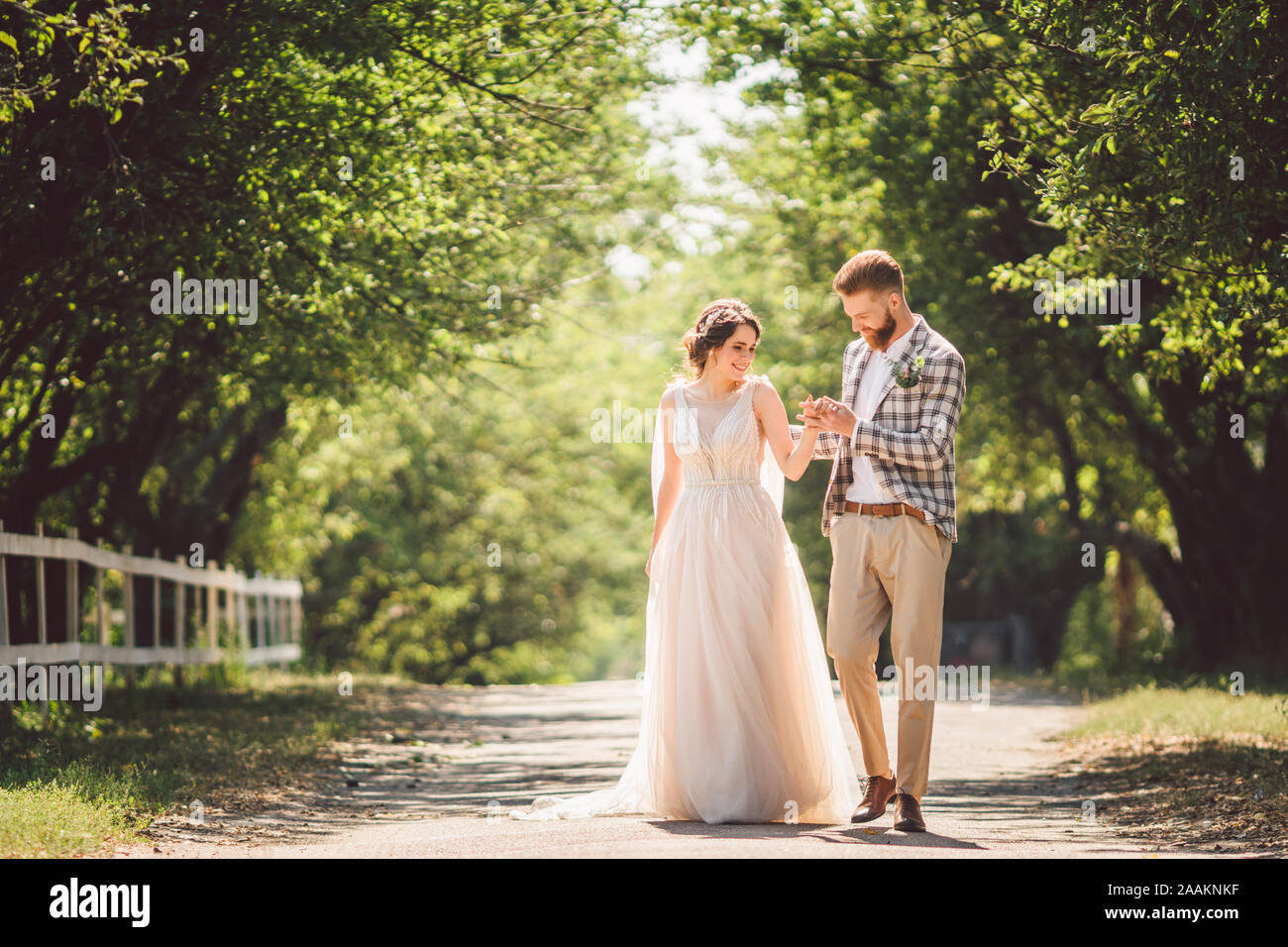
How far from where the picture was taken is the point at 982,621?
31688 mm

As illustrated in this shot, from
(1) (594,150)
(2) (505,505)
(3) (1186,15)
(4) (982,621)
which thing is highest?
(1) (594,150)

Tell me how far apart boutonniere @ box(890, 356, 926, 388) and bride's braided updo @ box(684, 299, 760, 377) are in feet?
3.51

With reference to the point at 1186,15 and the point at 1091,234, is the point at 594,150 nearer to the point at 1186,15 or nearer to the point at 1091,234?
the point at 1091,234

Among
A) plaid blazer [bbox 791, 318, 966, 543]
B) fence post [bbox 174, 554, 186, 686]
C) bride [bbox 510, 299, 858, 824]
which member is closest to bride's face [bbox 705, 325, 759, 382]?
bride [bbox 510, 299, 858, 824]

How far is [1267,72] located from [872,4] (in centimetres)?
614

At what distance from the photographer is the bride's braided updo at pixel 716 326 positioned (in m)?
8.40

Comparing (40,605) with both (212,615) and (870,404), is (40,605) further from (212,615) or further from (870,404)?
(870,404)

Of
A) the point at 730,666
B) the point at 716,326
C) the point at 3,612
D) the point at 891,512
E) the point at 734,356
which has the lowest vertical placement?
the point at 730,666

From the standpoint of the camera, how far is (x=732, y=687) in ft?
26.5

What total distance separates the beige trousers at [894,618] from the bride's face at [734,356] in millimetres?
1184

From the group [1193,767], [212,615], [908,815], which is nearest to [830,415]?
[908,815]

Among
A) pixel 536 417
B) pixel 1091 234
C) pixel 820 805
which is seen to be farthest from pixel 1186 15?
pixel 536 417

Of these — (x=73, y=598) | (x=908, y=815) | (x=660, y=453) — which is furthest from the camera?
(x=73, y=598)

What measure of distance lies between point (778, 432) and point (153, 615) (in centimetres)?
1141
